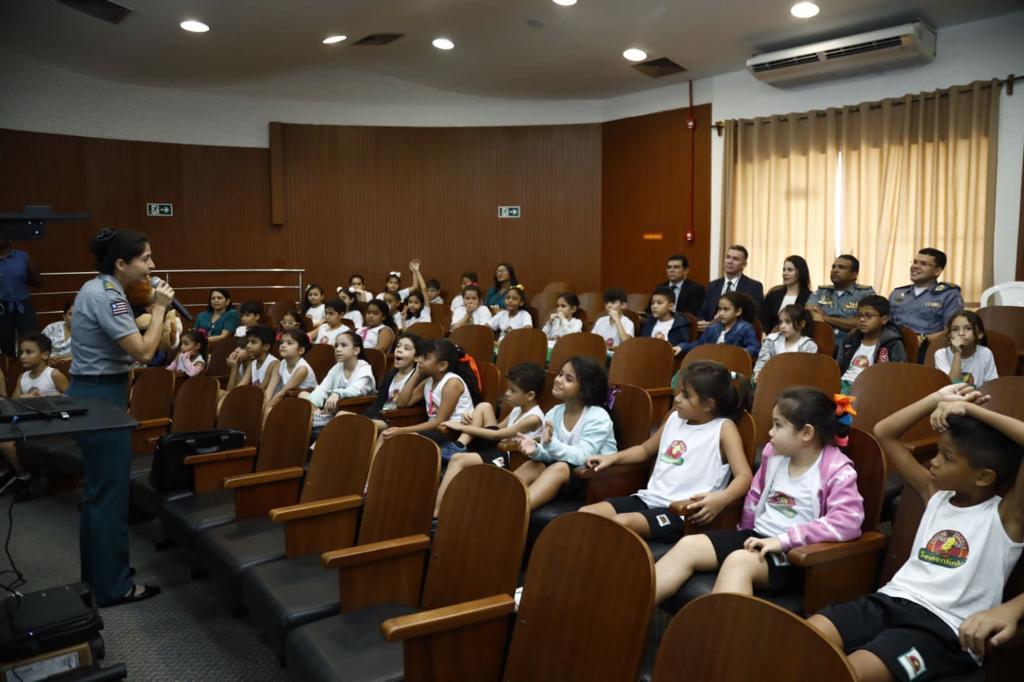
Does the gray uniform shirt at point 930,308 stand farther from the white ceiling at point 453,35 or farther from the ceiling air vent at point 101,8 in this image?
the ceiling air vent at point 101,8

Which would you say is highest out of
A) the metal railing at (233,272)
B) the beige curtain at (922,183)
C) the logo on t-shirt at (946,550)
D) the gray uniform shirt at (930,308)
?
the beige curtain at (922,183)

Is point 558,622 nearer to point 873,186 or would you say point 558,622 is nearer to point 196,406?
point 196,406

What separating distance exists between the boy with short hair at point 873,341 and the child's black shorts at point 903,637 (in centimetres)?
216

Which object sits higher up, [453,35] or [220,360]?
[453,35]

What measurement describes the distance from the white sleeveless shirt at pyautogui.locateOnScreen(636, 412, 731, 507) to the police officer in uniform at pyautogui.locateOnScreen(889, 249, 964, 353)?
8.74 feet

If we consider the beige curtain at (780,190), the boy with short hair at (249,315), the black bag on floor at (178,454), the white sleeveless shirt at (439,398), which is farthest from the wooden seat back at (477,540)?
the beige curtain at (780,190)

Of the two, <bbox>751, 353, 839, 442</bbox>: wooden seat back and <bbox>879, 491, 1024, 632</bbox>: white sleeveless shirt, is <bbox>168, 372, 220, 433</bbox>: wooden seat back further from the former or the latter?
<bbox>879, 491, 1024, 632</bbox>: white sleeveless shirt

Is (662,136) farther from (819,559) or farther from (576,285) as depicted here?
(819,559)

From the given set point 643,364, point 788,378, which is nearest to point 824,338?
point 643,364

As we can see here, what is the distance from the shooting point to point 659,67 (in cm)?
774

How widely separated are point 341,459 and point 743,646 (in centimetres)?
182

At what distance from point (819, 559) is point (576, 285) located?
7872mm

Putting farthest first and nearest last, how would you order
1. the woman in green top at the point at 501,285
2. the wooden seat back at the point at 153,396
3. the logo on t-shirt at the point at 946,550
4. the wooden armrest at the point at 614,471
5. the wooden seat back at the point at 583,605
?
the woman in green top at the point at 501,285, the wooden seat back at the point at 153,396, the wooden armrest at the point at 614,471, the logo on t-shirt at the point at 946,550, the wooden seat back at the point at 583,605

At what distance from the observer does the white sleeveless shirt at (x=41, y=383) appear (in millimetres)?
4797
